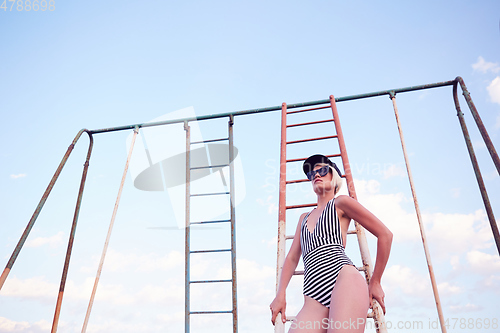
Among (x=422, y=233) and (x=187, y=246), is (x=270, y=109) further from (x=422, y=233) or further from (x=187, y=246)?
(x=422, y=233)

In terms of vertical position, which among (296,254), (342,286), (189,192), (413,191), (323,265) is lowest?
(342,286)

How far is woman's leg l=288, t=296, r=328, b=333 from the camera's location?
187 centimetres

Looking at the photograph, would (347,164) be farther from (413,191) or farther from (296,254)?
(296,254)

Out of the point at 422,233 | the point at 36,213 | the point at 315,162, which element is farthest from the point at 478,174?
the point at 36,213

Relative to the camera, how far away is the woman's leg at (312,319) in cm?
187

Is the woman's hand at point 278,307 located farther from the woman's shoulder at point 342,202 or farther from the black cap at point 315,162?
the black cap at point 315,162

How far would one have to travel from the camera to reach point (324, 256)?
2006 mm

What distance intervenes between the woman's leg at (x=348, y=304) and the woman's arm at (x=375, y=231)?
0.57 feet

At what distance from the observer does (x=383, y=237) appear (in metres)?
1.88

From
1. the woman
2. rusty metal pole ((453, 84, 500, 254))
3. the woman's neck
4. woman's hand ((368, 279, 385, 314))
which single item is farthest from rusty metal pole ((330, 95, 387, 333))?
rusty metal pole ((453, 84, 500, 254))

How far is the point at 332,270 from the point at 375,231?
0.98ft

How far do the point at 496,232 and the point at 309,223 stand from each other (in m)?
2.09

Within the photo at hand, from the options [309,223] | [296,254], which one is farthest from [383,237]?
[296,254]

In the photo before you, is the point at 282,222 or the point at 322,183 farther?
the point at 282,222
